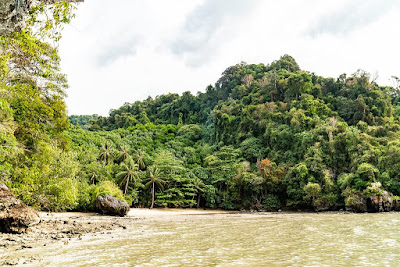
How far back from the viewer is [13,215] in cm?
1077

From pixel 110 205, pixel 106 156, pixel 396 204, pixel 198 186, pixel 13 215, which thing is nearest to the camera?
pixel 13 215

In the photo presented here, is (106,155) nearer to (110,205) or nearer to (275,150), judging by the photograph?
(110,205)

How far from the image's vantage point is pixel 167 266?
6.93 m

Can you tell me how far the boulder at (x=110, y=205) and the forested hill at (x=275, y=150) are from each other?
468 inches

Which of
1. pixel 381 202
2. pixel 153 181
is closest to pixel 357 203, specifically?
pixel 381 202

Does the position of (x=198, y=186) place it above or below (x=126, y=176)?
below

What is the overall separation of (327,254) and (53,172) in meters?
20.4

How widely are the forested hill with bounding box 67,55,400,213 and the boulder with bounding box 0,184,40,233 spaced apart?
97.2 feet

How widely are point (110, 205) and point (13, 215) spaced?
18191 millimetres

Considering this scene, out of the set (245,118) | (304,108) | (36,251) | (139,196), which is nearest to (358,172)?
(304,108)

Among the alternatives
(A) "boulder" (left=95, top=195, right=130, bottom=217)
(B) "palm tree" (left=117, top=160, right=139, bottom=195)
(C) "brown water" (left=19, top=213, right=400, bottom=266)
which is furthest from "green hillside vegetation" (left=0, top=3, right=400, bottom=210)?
(C) "brown water" (left=19, top=213, right=400, bottom=266)

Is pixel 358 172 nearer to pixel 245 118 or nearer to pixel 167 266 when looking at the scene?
pixel 245 118

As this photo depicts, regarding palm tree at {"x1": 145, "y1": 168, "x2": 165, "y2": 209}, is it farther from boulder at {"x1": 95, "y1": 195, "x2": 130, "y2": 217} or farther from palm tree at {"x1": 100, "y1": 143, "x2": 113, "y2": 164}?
boulder at {"x1": 95, "y1": 195, "x2": 130, "y2": 217}

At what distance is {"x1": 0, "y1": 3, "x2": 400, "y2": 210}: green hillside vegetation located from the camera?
51.2ft
